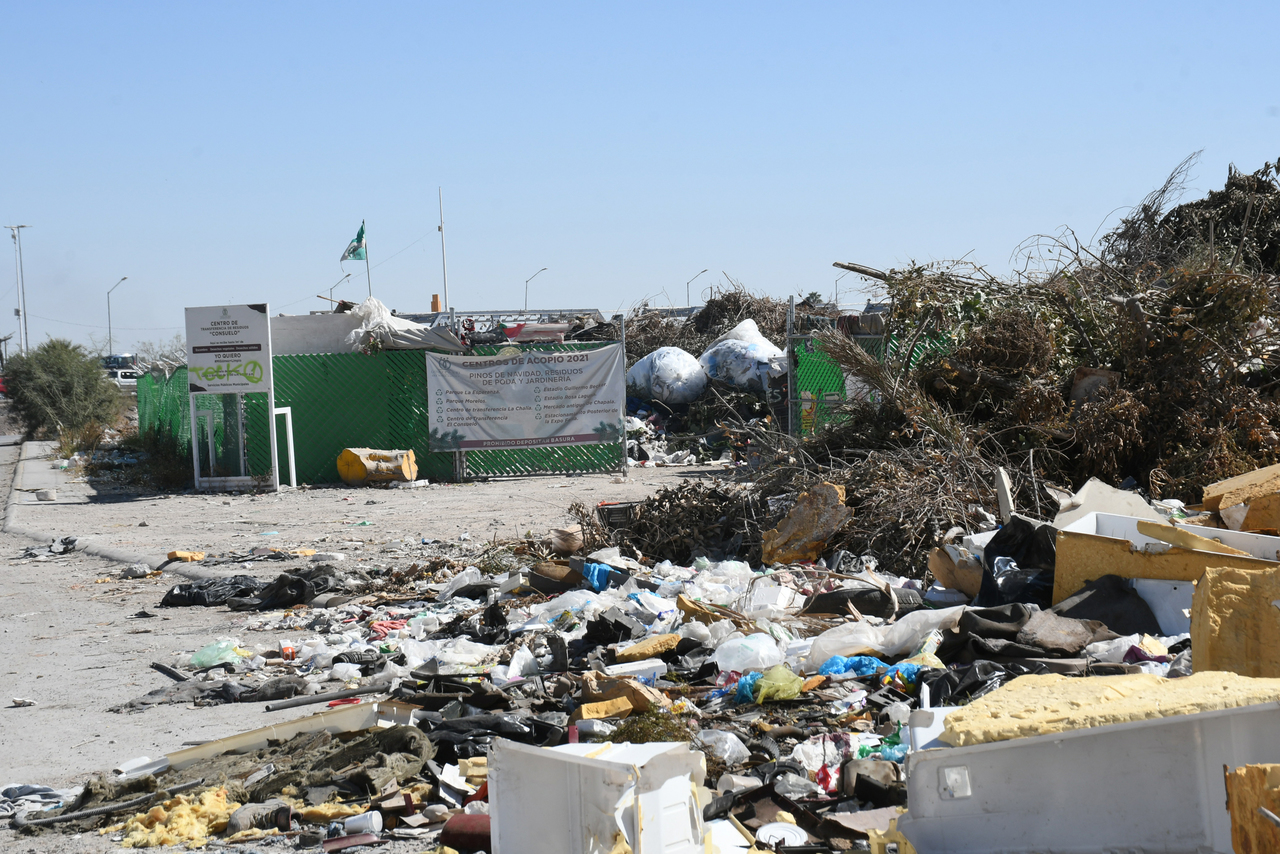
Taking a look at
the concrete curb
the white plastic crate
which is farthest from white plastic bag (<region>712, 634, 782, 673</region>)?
the concrete curb

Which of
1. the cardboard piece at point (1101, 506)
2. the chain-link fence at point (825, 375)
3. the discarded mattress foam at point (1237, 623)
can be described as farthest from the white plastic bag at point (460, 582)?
the discarded mattress foam at point (1237, 623)

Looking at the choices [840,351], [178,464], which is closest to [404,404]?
[178,464]

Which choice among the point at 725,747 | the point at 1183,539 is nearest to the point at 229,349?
the point at 725,747

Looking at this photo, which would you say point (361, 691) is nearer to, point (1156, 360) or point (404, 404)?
point (1156, 360)

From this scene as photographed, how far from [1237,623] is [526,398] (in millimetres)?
11792

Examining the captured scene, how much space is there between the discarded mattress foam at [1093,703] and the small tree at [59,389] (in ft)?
92.9

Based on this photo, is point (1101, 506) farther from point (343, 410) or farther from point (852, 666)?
point (343, 410)

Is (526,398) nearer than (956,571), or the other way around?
(956,571)

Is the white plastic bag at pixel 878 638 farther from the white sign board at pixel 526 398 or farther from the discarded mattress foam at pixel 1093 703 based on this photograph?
the white sign board at pixel 526 398

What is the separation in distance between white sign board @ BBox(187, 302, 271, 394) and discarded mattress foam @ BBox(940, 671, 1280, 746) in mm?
12997

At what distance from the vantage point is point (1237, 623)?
3.47 meters

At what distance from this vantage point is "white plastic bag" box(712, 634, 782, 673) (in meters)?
4.66

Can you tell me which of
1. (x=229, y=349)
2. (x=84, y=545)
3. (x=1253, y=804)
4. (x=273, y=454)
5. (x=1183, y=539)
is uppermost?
(x=229, y=349)

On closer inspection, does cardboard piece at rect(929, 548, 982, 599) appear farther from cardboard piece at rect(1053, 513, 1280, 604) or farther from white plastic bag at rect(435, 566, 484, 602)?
white plastic bag at rect(435, 566, 484, 602)
